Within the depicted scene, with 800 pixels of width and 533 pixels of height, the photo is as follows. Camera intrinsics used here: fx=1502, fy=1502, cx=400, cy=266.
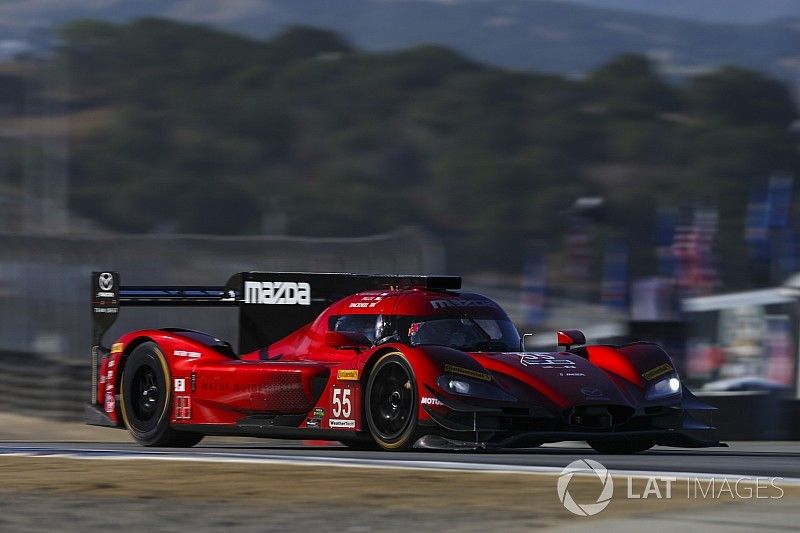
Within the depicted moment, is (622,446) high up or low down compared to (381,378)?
down

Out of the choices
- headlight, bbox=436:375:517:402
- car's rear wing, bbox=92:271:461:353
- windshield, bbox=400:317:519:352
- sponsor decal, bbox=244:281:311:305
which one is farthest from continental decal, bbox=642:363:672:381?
sponsor decal, bbox=244:281:311:305

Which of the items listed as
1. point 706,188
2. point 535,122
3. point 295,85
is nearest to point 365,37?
point 295,85

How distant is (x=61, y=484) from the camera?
8.49 metres

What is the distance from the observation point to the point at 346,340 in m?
10.6

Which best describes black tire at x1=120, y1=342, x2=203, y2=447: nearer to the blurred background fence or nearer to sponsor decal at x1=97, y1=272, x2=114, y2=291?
sponsor decal at x1=97, y1=272, x2=114, y2=291

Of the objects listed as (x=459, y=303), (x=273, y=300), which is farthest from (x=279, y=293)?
(x=459, y=303)

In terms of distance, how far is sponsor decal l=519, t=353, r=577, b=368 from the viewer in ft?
32.9

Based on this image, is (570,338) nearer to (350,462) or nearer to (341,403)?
(341,403)

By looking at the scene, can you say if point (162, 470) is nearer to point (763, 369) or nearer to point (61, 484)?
point (61, 484)

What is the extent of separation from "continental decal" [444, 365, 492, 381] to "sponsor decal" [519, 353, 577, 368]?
1.17 feet

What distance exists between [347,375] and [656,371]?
2171 mm

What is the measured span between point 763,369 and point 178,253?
10164mm

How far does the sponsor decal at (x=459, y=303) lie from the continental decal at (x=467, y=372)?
1020 mm

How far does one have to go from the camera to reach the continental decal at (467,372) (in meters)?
9.70
